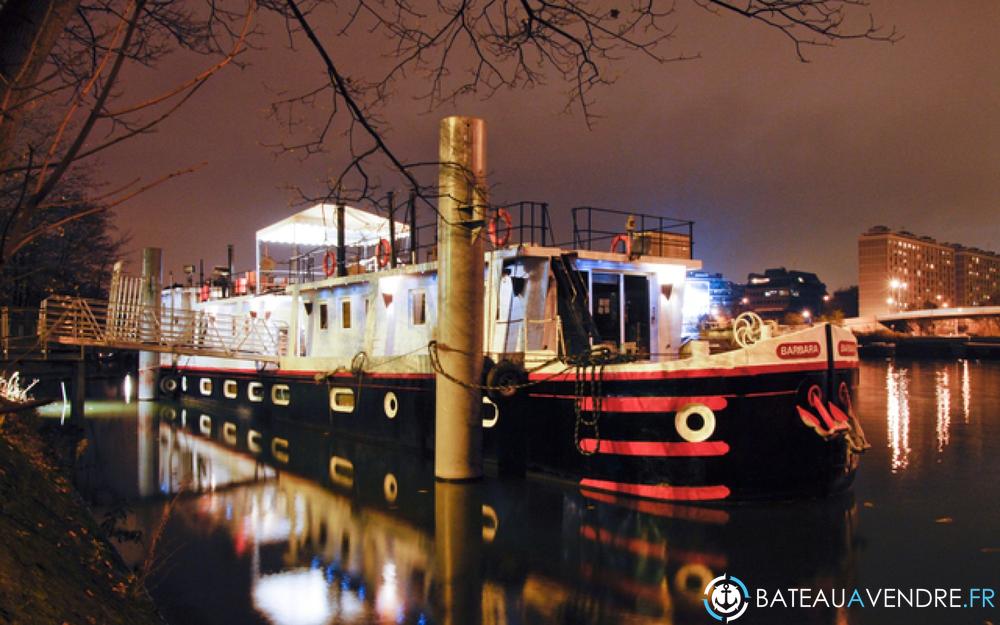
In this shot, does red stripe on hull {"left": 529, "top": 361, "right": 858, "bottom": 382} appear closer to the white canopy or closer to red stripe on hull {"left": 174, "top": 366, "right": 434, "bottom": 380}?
red stripe on hull {"left": 174, "top": 366, "right": 434, "bottom": 380}

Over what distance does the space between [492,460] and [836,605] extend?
8.00m

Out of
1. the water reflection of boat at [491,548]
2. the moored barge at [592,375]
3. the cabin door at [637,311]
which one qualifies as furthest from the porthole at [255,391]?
the cabin door at [637,311]

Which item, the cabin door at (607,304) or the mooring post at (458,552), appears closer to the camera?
the mooring post at (458,552)

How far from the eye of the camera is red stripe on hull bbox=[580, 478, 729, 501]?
1209cm

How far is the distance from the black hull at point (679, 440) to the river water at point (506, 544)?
0.37 metres

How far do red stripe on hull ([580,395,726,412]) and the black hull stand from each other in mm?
16

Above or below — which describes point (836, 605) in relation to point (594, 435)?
below

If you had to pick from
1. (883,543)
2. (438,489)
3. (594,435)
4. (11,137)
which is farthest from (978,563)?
(11,137)

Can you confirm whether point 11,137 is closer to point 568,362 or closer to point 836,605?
point 836,605

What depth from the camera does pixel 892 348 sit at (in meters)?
80.9

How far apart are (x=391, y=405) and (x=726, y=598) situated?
11.4 metres

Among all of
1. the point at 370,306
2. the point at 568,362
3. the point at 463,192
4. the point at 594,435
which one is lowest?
the point at 594,435

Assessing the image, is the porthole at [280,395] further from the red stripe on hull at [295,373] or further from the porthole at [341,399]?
the porthole at [341,399]

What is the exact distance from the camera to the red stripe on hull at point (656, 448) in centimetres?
1201
